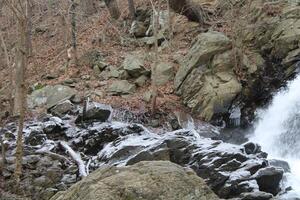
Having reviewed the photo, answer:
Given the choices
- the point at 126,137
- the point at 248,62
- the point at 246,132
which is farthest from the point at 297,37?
the point at 126,137

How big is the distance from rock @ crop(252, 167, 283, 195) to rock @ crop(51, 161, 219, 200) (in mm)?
4710

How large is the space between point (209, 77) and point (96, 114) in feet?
13.0

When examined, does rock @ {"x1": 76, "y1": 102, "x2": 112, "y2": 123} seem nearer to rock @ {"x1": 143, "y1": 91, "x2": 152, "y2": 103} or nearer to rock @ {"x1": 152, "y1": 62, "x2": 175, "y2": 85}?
rock @ {"x1": 143, "y1": 91, "x2": 152, "y2": 103}

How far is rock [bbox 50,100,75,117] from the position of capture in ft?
49.1

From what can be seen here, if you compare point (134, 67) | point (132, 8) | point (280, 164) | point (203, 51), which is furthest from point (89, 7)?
point (280, 164)

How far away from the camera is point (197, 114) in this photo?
579 inches

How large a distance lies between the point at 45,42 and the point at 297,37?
45.8 ft

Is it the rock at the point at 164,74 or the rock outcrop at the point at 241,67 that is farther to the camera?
the rock at the point at 164,74

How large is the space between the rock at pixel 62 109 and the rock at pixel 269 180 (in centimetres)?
772

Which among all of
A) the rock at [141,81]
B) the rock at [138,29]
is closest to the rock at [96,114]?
the rock at [141,81]

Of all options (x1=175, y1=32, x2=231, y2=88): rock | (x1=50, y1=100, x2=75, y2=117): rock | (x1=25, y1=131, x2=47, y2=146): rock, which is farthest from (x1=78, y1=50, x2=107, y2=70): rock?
(x1=25, y1=131, x2=47, y2=146): rock

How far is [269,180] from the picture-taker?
890cm

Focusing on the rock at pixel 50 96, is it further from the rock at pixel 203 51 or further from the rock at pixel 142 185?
the rock at pixel 142 185

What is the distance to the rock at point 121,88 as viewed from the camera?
52.2 ft
